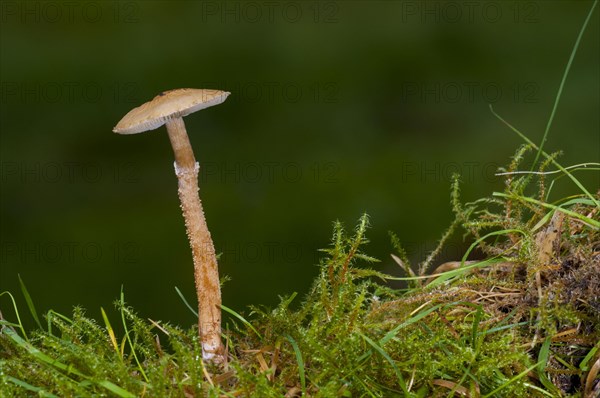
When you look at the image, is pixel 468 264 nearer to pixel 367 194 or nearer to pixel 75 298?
pixel 367 194

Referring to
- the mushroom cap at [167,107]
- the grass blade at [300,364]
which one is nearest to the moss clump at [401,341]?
the grass blade at [300,364]

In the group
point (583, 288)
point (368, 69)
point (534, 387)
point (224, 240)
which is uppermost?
point (368, 69)

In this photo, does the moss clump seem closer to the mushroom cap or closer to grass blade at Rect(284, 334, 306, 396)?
grass blade at Rect(284, 334, 306, 396)

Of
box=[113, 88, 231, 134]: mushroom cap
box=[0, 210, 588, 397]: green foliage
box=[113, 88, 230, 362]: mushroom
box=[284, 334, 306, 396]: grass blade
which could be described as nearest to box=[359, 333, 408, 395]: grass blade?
box=[0, 210, 588, 397]: green foliage

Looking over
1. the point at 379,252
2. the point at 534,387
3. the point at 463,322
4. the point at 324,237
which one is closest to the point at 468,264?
the point at 463,322

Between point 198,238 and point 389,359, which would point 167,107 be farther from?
point 389,359

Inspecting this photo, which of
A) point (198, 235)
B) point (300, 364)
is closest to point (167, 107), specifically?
point (198, 235)
